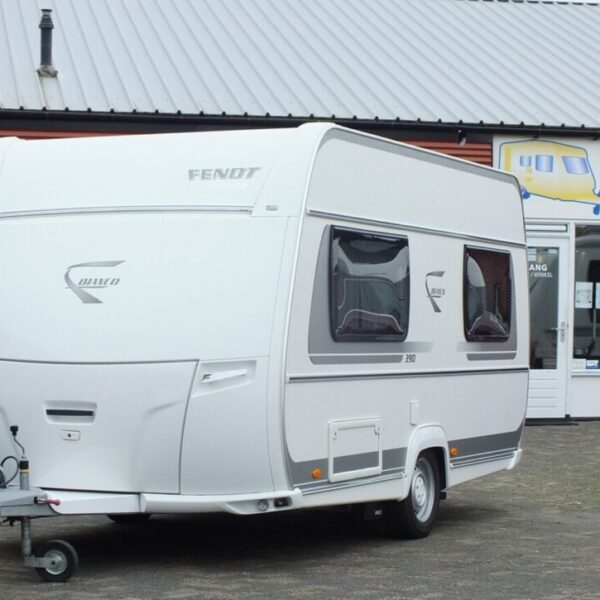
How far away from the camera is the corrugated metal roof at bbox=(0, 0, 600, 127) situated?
17891mm

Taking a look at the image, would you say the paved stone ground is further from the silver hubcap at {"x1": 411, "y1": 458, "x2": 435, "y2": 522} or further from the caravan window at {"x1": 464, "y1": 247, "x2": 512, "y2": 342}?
the caravan window at {"x1": 464, "y1": 247, "x2": 512, "y2": 342}

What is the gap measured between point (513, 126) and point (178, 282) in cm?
1064

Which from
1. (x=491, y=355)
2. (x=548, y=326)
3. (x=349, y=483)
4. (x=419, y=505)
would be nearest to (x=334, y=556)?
(x=349, y=483)

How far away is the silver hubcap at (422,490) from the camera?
984cm

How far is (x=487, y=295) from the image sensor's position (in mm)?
10898

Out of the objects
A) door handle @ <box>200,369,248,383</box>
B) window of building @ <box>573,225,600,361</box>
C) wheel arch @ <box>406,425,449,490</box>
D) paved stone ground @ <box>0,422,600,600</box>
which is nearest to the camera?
paved stone ground @ <box>0,422,600,600</box>

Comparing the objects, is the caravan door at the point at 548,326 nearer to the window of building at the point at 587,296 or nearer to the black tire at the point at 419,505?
the window of building at the point at 587,296

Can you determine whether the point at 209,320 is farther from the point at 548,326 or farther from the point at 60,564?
the point at 548,326

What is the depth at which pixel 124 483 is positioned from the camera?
819 centimetres

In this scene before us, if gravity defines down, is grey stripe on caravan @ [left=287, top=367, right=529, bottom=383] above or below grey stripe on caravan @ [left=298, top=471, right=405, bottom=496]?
above

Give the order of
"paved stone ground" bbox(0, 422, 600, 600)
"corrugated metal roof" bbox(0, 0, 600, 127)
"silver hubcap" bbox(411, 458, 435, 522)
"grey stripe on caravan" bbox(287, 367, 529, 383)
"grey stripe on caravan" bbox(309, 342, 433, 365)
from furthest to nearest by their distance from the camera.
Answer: "corrugated metal roof" bbox(0, 0, 600, 127)
"silver hubcap" bbox(411, 458, 435, 522)
"grey stripe on caravan" bbox(309, 342, 433, 365)
"grey stripe on caravan" bbox(287, 367, 529, 383)
"paved stone ground" bbox(0, 422, 600, 600)

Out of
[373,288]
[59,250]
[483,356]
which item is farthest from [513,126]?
[59,250]

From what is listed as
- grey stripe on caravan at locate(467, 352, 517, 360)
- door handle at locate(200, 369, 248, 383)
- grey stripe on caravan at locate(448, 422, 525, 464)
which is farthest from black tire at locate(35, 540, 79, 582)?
grey stripe on caravan at locate(467, 352, 517, 360)

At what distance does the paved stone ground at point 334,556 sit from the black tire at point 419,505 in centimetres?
10
